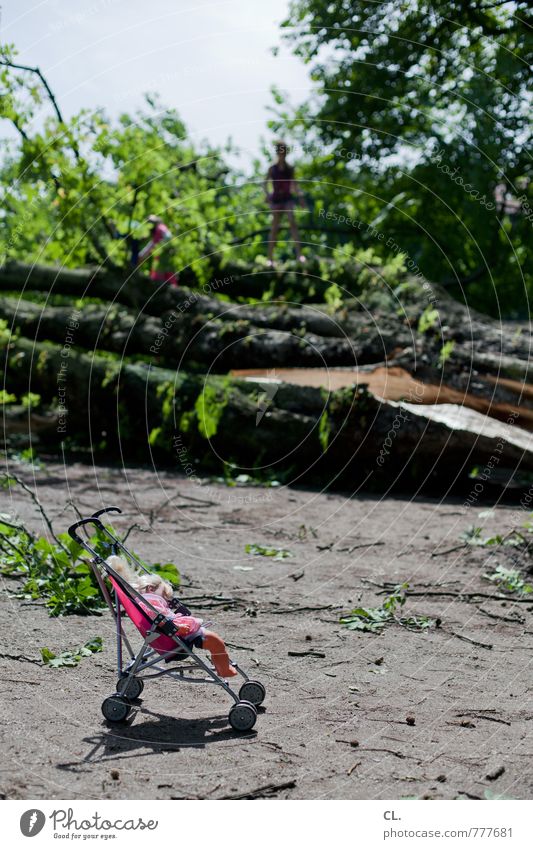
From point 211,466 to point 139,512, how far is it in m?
2.27

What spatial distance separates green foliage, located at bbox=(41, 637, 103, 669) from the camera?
16.2ft

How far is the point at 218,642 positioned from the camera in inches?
169

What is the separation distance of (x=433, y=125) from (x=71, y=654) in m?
14.9

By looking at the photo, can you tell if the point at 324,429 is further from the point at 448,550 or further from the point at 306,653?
the point at 306,653

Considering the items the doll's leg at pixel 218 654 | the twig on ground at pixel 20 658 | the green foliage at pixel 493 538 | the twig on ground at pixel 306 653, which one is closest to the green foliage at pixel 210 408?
the green foliage at pixel 493 538

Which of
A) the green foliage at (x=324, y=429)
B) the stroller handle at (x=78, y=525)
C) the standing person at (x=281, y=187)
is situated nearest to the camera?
the stroller handle at (x=78, y=525)

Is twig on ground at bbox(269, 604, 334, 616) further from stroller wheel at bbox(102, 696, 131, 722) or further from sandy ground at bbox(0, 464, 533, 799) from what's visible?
stroller wheel at bbox(102, 696, 131, 722)

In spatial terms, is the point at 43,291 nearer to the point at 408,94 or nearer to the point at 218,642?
the point at 408,94

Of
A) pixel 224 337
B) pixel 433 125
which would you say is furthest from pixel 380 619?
pixel 433 125

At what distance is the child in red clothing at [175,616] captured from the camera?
429cm
